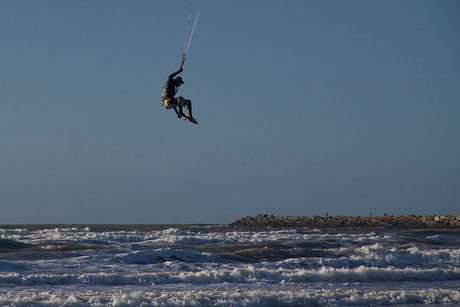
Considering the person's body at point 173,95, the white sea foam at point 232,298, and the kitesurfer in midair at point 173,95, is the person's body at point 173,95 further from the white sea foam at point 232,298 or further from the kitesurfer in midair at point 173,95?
the white sea foam at point 232,298

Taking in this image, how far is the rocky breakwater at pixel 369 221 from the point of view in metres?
57.8

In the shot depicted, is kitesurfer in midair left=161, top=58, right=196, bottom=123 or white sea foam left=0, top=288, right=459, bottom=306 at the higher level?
kitesurfer in midair left=161, top=58, right=196, bottom=123

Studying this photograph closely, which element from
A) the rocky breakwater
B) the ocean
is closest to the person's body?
the ocean

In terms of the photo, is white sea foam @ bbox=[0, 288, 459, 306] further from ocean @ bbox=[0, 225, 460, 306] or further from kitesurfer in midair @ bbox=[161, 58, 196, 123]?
kitesurfer in midair @ bbox=[161, 58, 196, 123]

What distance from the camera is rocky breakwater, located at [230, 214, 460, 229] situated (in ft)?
189

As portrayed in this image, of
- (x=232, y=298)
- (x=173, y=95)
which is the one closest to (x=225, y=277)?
(x=232, y=298)

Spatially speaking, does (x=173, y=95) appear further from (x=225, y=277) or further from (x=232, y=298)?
(x=232, y=298)

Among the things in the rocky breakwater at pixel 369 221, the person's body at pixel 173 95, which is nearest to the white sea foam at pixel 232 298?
the person's body at pixel 173 95

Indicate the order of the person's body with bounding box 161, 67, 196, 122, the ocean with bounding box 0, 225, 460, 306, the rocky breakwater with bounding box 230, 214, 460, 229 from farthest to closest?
the rocky breakwater with bounding box 230, 214, 460, 229 < the person's body with bounding box 161, 67, 196, 122 < the ocean with bounding box 0, 225, 460, 306

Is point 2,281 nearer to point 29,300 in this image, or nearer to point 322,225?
point 29,300

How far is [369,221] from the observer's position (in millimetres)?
63281

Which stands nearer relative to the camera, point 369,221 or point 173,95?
point 173,95

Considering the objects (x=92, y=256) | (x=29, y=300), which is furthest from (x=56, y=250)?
(x=29, y=300)

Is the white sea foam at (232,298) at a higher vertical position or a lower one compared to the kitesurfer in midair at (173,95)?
lower
